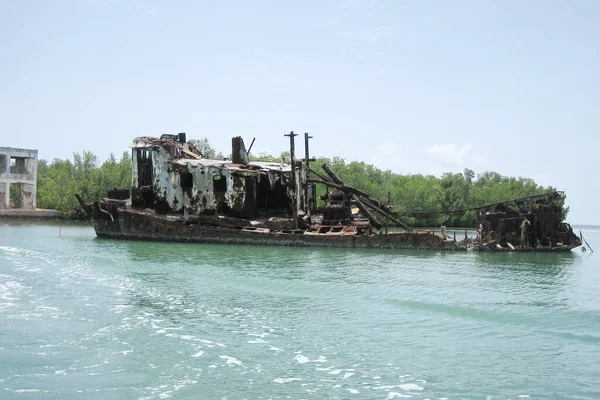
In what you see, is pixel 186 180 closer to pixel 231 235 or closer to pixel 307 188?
pixel 231 235

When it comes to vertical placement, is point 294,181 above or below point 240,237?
above

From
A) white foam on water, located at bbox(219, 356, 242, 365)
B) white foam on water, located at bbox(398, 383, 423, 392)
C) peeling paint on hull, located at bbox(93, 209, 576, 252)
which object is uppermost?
peeling paint on hull, located at bbox(93, 209, 576, 252)

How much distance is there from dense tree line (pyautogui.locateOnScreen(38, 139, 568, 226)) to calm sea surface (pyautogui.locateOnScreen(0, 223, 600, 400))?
45.3m

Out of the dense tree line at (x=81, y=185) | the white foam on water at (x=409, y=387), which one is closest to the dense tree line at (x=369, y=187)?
the dense tree line at (x=81, y=185)

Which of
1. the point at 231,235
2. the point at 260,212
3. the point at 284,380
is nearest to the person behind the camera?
the point at 284,380

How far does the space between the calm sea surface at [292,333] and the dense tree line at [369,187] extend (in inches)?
1784

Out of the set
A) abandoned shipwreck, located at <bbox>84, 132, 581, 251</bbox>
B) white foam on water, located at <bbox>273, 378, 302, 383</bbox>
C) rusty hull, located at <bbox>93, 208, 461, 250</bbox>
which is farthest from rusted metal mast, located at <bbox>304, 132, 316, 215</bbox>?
white foam on water, located at <bbox>273, 378, 302, 383</bbox>

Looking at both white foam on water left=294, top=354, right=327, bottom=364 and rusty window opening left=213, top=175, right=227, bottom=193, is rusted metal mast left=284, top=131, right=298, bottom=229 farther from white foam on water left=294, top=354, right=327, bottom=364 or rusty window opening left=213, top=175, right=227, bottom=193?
white foam on water left=294, top=354, right=327, bottom=364

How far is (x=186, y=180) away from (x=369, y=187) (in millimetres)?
46985

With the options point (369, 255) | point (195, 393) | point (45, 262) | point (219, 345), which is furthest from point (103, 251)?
point (195, 393)

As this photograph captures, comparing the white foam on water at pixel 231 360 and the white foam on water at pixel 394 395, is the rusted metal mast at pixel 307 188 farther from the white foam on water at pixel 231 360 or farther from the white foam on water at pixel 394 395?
the white foam on water at pixel 394 395

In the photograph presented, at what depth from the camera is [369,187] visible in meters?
72.1

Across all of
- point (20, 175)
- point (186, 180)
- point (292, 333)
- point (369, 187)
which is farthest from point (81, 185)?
point (292, 333)

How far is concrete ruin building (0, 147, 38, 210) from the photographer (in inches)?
2201
